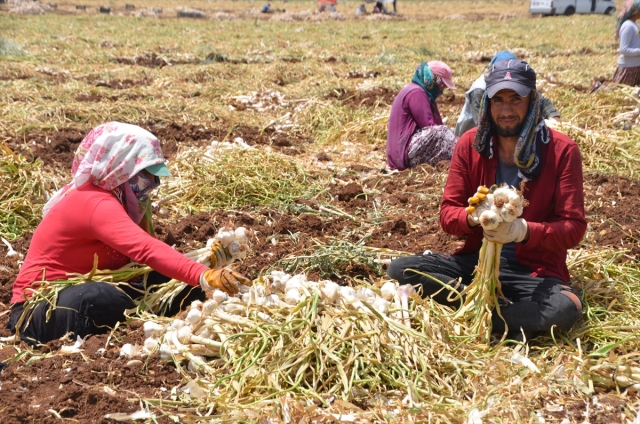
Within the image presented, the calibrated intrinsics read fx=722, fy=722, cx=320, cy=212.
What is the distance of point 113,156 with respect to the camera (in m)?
2.99

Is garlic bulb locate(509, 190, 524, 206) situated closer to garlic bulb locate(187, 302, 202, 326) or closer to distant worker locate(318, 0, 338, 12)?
garlic bulb locate(187, 302, 202, 326)

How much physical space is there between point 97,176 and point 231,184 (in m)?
1.99

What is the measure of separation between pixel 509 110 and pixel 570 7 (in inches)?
1112

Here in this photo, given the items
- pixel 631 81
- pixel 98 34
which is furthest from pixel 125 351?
pixel 98 34

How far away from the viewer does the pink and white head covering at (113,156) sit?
118 inches

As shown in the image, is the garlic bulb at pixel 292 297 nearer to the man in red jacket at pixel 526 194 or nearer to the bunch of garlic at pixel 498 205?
the man in red jacket at pixel 526 194

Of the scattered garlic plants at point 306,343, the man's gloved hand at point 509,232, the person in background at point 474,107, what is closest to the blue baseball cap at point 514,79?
the man's gloved hand at point 509,232

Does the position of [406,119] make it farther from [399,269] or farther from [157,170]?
[157,170]

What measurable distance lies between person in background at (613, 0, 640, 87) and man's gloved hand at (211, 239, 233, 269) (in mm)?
5349

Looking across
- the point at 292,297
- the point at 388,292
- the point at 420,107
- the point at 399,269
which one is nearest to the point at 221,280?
the point at 292,297

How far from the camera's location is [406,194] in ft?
16.6

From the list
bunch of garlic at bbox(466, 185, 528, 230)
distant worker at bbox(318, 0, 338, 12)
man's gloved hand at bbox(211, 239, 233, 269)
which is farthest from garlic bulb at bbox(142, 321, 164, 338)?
distant worker at bbox(318, 0, 338, 12)

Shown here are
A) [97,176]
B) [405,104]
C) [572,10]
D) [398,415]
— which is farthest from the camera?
[572,10]

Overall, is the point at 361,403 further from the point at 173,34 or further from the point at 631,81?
the point at 173,34
